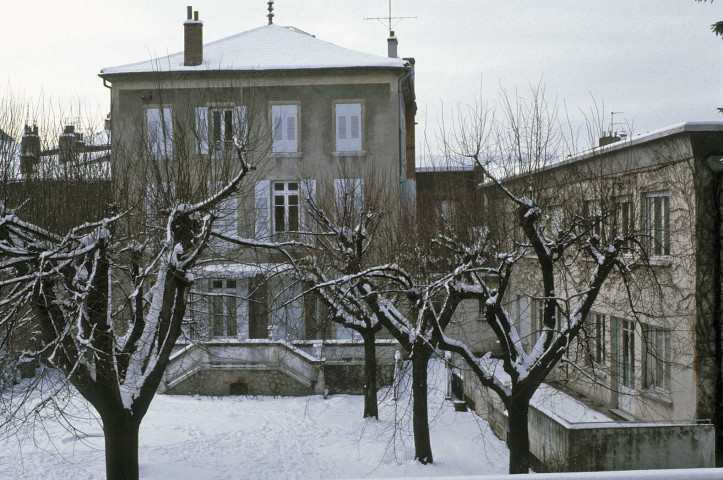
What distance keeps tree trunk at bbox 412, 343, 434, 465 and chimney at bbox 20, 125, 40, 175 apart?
7.91 metres

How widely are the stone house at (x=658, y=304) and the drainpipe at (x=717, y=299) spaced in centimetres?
2

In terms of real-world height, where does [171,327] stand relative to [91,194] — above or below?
below

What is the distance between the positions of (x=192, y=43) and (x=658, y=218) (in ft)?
60.0

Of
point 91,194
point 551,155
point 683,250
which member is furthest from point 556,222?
point 91,194

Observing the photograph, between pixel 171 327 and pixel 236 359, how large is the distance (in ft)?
38.8

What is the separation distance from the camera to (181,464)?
1489cm

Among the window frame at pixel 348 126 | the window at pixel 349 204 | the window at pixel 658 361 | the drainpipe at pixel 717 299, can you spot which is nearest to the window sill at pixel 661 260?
the drainpipe at pixel 717 299

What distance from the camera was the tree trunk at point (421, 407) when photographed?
14.0m

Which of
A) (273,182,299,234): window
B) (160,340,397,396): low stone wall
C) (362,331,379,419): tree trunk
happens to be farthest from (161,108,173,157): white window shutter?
(362,331,379,419): tree trunk

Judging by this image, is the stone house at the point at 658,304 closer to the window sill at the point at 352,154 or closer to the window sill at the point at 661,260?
the window sill at the point at 661,260

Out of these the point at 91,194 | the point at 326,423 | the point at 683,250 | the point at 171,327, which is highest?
the point at 91,194

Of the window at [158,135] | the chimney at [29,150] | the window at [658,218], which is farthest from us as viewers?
the window at [658,218]

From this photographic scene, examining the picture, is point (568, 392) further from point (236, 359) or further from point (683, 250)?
point (236, 359)

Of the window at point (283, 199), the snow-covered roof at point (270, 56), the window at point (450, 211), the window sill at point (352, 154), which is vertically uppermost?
the snow-covered roof at point (270, 56)
